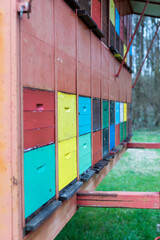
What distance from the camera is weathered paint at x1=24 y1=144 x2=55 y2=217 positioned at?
1.78 metres

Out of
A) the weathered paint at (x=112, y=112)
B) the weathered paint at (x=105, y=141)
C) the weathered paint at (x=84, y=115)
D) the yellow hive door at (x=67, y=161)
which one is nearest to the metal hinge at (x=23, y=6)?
the yellow hive door at (x=67, y=161)

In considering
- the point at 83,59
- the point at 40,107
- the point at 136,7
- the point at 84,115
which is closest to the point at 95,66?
the point at 83,59

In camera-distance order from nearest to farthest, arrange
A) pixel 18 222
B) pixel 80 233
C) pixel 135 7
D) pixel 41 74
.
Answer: pixel 18 222, pixel 41 74, pixel 80 233, pixel 135 7

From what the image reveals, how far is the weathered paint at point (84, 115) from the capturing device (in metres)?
2.96

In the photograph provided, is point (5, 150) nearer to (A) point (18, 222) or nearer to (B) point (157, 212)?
(A) point (18, 222)

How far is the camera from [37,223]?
176 centimetres

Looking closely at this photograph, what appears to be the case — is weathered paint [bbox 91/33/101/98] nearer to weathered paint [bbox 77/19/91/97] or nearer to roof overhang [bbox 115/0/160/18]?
weathered paint [bbox 77/19/91/97]

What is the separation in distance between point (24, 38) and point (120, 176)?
9.44m

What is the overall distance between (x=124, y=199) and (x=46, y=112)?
116 centimetres

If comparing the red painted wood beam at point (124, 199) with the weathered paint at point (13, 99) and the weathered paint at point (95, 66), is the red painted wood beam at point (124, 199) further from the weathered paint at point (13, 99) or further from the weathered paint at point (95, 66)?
the weathered paint at point (95, 66)

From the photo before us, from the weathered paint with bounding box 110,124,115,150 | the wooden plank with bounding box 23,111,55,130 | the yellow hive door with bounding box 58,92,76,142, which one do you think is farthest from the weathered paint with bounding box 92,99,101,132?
the wooden plank with bounding box 23,111,55,130

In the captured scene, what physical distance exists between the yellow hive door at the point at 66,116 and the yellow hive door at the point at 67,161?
0.21 ft

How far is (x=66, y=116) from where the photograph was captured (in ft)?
8.23

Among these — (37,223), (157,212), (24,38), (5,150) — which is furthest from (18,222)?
(157,212)
